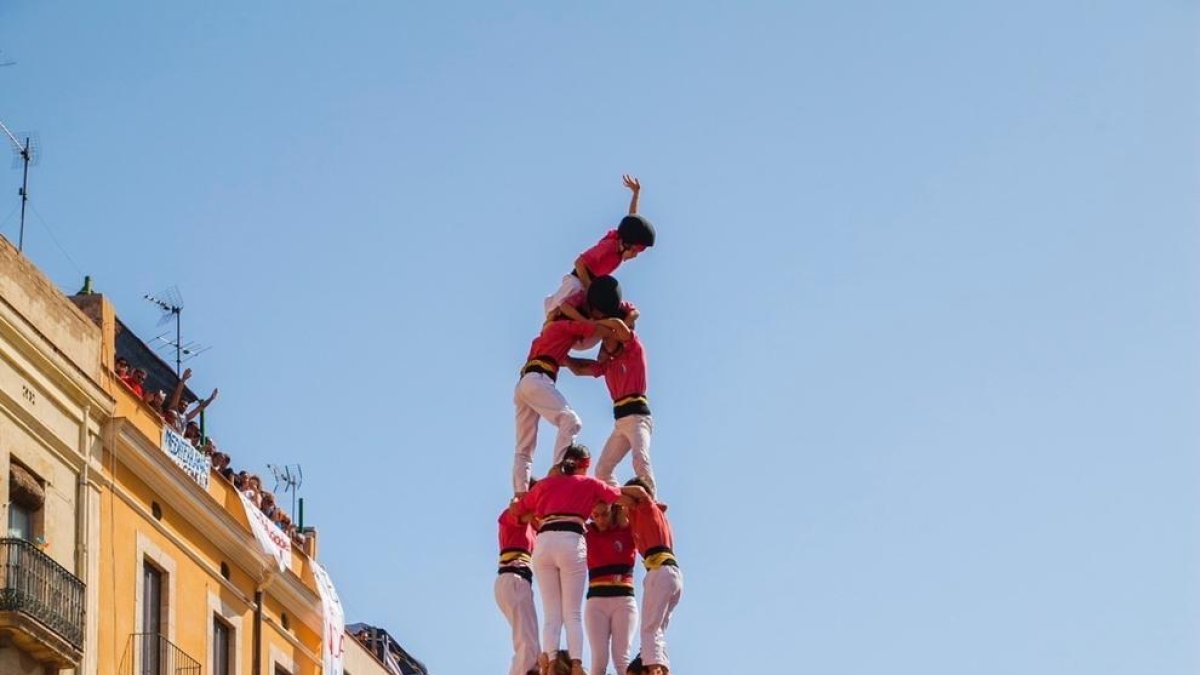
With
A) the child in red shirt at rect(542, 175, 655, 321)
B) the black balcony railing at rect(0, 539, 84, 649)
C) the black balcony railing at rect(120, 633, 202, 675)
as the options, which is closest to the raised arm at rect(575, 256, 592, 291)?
the child in red shirt at rect(542, 175, 655, 321)

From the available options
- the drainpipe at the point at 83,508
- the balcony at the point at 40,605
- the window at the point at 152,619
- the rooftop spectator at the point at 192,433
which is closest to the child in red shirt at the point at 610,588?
the balcony at the point at 40,605

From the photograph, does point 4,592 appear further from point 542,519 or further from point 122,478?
point 542,519

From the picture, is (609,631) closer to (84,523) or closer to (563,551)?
(563,551)

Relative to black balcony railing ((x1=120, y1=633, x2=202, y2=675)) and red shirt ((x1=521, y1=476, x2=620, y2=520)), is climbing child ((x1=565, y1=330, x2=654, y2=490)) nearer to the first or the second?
red shirt ((x1=521, y1=476, x2=620, y2=520))

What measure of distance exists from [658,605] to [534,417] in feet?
8.83

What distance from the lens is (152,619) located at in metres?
42.9

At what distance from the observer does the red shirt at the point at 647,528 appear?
105ft

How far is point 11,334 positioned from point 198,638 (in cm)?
622

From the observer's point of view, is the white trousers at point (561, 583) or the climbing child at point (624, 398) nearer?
the white trousers at point (561, 583)

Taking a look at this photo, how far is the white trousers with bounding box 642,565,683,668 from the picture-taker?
31.3 meters

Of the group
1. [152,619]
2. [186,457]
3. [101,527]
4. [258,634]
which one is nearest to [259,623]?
[258,634]

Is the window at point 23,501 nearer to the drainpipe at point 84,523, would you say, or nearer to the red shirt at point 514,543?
the drainpipe at point 84,523

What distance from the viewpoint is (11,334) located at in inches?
1556

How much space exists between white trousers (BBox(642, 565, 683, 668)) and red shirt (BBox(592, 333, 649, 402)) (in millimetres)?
2257
